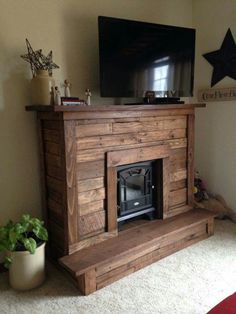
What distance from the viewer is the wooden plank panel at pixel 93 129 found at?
2.04m


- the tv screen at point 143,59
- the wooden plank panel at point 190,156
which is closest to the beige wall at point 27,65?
the tv screen at point 143,59

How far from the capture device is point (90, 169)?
2131 millimetres

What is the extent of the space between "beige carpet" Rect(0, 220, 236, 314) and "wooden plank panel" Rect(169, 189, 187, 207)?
502 millimetres

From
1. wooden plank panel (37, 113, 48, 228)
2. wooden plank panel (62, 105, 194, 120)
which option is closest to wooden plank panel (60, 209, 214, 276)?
wooden plank panel (37, 113, 48, 228)

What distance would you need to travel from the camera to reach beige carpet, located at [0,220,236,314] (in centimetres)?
179

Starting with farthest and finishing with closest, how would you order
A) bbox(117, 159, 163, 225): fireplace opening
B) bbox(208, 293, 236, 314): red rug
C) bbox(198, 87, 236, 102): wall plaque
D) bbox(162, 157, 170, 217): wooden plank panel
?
1. bbox(198, 87, 236, 102): wall plaque
2. bbox(162, 157, 170, 217): wooden plank panel
3. bbox(117, 159, 163, 225): fireplace opening
4. bbox(208, 293, 236, 314): red rug

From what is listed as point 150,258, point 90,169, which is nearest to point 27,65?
point 90,169

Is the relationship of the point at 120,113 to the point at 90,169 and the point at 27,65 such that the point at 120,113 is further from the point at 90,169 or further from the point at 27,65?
the point at 27,65

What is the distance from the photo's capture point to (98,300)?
1867mm

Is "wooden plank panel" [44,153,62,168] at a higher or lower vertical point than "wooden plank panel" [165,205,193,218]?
higher

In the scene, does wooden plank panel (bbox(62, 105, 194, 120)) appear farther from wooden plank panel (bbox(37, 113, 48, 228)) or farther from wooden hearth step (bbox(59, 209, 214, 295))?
wooden hearth step (bbox(59, 209, 214, 295))

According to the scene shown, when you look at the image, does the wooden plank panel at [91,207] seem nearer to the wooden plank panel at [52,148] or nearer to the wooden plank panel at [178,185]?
the wooden plank panel at [52,148]

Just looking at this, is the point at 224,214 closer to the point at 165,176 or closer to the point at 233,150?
the point at 233,150

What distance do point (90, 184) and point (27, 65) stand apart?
1.00m
